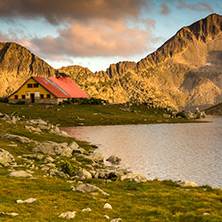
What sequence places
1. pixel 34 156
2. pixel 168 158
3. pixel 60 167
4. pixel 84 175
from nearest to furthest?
pixel 84 175
pixel 60 167
pixel 34 156
pixel 168 158

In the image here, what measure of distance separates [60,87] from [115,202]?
342 feet

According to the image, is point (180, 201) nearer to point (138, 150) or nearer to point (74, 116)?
point (138, 150)

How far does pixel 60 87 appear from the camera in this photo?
383 feet

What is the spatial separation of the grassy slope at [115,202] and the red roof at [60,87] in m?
88.2

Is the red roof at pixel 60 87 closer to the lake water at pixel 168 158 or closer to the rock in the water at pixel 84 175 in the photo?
the lake water at pixel 168 158

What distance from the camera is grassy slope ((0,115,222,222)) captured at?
13570 mm

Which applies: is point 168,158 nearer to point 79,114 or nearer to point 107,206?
point 107,206

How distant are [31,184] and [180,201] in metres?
9.98

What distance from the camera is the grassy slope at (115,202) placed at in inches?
534

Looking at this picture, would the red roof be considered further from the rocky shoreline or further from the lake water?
the rocky shoreline

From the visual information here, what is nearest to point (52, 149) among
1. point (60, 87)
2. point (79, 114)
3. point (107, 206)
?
point (107, 206)

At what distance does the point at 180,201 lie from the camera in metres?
16.9

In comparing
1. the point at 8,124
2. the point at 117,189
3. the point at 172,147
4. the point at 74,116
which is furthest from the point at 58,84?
the point at 117,189

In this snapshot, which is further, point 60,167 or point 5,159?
point 60,167
